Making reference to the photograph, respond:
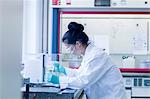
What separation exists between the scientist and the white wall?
163 cm

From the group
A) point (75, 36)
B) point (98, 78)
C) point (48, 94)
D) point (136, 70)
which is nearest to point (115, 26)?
point (136, 70)

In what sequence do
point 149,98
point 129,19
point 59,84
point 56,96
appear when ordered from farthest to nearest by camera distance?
1. point 129,19
2. point 149,98
3. point 59,84
4. point 56,96

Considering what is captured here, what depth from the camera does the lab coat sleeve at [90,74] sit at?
83.3 inches

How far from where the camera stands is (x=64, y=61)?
12.7 ft

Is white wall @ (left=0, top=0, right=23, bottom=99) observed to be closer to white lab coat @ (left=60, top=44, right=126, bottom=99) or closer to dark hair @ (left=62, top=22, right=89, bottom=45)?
white lab coat @ (left=60, top=44, right=126, bottom=99)

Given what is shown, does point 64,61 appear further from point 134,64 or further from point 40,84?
point 40,84

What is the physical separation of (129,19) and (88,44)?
1815 mm

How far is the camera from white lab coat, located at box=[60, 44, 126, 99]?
2.15 meters

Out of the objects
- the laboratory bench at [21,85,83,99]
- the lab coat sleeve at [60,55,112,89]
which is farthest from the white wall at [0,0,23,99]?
the lab coat sleeve at [60,55,112,89]

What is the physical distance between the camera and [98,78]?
217 centimetres

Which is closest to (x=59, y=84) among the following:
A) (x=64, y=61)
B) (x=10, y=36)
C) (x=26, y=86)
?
(x=26, y=86)

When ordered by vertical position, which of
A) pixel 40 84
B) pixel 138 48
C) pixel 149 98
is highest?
pixel 138 48

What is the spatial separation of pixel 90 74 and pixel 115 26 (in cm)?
191

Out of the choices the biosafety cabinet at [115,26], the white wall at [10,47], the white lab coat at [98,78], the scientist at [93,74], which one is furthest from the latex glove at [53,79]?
the white wall at [10,47]
